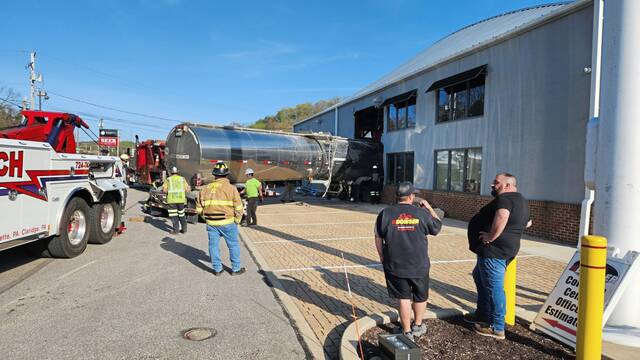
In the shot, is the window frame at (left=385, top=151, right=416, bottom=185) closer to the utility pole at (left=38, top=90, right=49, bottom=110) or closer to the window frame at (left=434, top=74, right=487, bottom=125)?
the window frame at (left=434, top=74, right=487, bottom=125)

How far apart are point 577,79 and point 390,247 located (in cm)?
905

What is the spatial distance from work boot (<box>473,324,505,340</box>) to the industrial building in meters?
7.36

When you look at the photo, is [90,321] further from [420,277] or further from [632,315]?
[632,315]

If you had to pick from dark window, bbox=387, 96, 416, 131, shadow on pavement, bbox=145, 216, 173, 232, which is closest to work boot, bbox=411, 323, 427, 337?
shadow on pavement, bbox=145, 216, 173, 232

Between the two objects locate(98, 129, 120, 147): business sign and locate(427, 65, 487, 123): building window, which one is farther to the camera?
locate(98, 129, 120, 147): business sign

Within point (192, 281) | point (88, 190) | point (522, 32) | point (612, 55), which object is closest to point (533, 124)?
point (522, 32)

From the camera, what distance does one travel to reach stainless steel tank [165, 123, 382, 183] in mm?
13234

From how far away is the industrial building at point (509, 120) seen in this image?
32.6 feet

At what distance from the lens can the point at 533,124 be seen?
11.1m

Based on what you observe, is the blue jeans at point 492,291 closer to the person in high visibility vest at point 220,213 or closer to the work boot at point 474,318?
the work boot at point 474,318

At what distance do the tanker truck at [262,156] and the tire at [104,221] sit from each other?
127 inches

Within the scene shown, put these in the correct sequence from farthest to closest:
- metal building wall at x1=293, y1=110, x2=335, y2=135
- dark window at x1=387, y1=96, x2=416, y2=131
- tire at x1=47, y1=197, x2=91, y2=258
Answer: metal building wall at x1=293, y1=110, x2=335, y2=135 → dark window at x1=387, y1=96, x2=416, y2=131 → tire at x1=47, y1=197, x2=91, y2=258

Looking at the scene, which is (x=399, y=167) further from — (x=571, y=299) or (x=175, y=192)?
(x=571, y=299)

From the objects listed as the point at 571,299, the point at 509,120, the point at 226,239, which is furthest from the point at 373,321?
the point at 509,120
